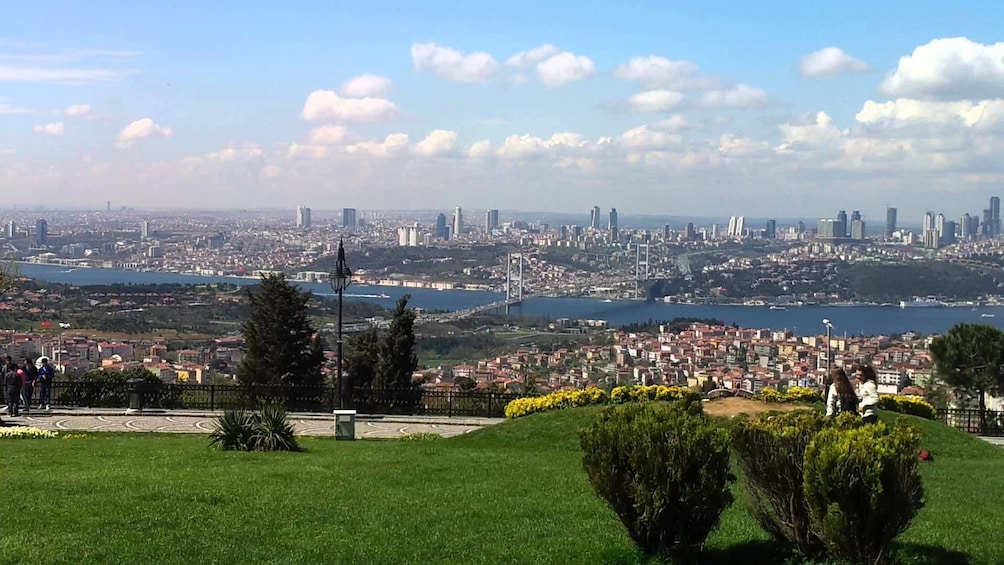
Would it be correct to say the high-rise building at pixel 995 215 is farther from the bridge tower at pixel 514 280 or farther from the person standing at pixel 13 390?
the person standing at pixel 13 390

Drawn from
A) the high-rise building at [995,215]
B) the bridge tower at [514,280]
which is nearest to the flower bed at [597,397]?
the bridge tower at [514,280]

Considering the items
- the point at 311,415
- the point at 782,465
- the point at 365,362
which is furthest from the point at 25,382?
the point at 782,465

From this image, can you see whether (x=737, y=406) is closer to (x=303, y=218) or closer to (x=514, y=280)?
(x=514, y=280)

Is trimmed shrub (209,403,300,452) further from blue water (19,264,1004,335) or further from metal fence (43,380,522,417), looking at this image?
blue water (19,264,1004,335)

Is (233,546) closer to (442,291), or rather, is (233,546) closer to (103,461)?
(103,461)

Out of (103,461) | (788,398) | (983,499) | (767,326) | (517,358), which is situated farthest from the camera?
(767,326)

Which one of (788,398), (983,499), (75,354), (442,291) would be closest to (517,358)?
(75,354)
